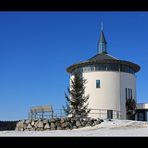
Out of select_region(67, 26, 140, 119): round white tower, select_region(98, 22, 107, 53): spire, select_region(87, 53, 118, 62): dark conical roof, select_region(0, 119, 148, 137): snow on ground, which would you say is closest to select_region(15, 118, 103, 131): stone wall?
select_region(0, 119, 148, 137): snow on ground

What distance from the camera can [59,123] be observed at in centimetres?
2380

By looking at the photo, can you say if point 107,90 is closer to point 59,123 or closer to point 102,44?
point 102,44

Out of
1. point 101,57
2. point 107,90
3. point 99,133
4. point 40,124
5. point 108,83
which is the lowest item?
point 99,133

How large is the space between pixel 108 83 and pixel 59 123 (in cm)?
1687

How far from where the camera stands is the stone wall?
22812mm

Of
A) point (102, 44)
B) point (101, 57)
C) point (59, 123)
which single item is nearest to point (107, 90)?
Result: point (101, 57)

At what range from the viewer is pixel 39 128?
933 inches

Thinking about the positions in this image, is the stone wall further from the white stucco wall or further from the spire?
the spire

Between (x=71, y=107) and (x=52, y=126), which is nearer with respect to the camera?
(x=52, y=126)

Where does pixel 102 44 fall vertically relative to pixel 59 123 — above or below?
above
